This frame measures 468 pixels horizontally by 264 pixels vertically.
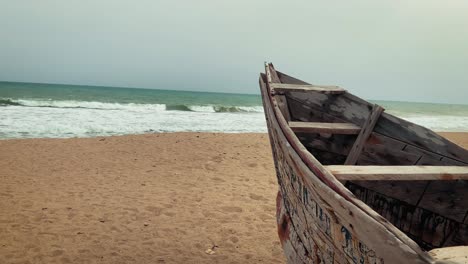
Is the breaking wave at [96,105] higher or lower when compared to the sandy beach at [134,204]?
higher

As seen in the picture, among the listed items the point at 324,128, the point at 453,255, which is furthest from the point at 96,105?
the point at 453,255

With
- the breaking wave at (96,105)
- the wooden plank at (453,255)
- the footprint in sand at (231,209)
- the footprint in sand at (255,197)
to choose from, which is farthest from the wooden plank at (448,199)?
the breaking wave at (96,105)

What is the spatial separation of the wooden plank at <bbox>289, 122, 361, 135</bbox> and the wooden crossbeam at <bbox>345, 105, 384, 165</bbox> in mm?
70

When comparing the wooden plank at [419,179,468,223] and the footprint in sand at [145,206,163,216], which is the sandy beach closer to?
the footprint in sand at [145,206,163,216]

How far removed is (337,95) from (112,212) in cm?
377

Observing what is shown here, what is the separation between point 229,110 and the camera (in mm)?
29953

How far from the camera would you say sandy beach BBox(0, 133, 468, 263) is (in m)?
4.21

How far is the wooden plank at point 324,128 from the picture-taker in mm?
3170

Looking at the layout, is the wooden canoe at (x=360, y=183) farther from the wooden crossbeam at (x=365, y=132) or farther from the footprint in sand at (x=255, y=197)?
the footprint in sand at (x=255, y=197)

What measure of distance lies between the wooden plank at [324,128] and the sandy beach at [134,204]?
188cm

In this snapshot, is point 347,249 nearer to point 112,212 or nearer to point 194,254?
point 194,254

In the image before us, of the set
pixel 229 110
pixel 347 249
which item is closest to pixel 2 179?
pixel 347 249

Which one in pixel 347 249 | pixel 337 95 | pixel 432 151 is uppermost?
pixel 337 95

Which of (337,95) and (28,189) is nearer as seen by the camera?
(337,95)
